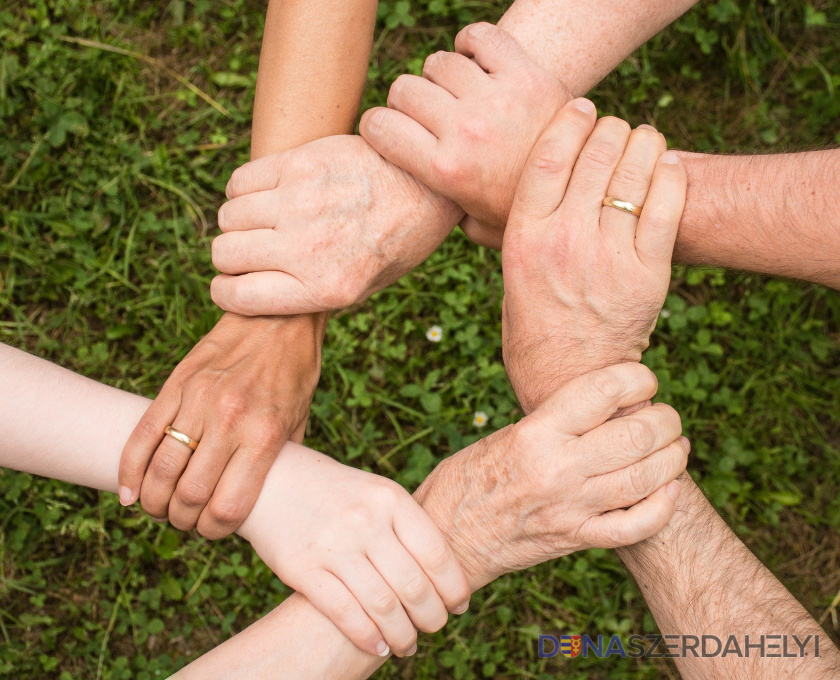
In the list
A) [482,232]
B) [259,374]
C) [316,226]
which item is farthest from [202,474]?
[482,232]

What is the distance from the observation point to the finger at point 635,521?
188 cm

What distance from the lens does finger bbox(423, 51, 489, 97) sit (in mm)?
2156

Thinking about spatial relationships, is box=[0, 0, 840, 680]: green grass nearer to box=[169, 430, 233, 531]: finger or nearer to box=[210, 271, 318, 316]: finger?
box=[210, 271, 318, 316]: finger

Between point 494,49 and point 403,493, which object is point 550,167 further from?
point 403,493

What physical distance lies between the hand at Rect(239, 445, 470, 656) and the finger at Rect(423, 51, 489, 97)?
1242 millimetres

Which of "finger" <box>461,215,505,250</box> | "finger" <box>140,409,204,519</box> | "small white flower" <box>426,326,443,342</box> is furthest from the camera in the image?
"small white flower" <box>426,326,443,342</box>

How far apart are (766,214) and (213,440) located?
5.64 ft

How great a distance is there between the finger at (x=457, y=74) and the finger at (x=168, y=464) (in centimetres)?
129

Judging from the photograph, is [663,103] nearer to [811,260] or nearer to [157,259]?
[811,260]

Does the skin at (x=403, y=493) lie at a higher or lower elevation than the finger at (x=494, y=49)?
lower

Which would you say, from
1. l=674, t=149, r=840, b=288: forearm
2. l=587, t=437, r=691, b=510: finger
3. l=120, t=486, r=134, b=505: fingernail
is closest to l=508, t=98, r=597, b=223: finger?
l=674, t=149, r=840, b=288: forearm

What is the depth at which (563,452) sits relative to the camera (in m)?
1.90

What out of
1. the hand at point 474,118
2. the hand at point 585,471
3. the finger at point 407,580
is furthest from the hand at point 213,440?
the hand at point 474,118

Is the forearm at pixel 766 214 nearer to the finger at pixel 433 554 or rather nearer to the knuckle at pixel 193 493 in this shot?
the finger at pixel 433 554
